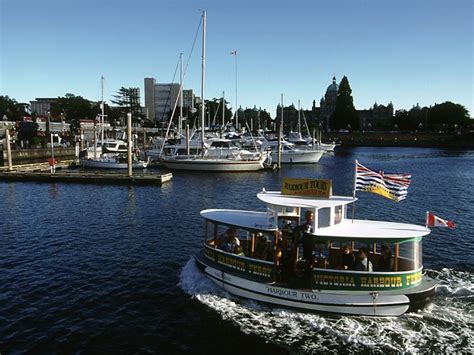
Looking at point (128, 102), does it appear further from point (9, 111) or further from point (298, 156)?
point (298, 156)

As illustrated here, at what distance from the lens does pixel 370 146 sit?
18712 centimetres

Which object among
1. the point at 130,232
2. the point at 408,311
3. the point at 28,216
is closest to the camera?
the point at 408,311

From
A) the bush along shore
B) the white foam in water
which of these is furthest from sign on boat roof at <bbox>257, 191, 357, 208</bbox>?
the bush along shore

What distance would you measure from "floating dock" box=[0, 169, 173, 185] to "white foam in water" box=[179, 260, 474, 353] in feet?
122

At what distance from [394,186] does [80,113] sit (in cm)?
16196

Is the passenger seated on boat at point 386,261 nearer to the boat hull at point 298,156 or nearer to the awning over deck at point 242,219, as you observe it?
the awning over deck at point 242,219

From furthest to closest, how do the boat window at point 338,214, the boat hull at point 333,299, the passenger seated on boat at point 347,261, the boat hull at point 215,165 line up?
the boat hull at point 215,165
the boat window at point 338,214
the passenger seated on boat at point 347,261
the boat hull at point 333,299

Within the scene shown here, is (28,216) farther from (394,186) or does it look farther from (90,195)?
(394,186)

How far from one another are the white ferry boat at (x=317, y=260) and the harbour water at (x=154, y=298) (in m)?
0.70

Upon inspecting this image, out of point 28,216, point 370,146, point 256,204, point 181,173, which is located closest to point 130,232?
point 28,216

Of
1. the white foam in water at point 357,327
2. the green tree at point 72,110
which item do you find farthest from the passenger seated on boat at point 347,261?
the green tree at point 72,110

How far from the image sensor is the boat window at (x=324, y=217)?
18062 mm

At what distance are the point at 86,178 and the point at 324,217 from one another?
45.2 meters

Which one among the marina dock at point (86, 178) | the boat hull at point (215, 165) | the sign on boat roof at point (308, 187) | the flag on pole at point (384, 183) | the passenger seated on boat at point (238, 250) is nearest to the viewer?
the flag on pole at point (384, 183)
